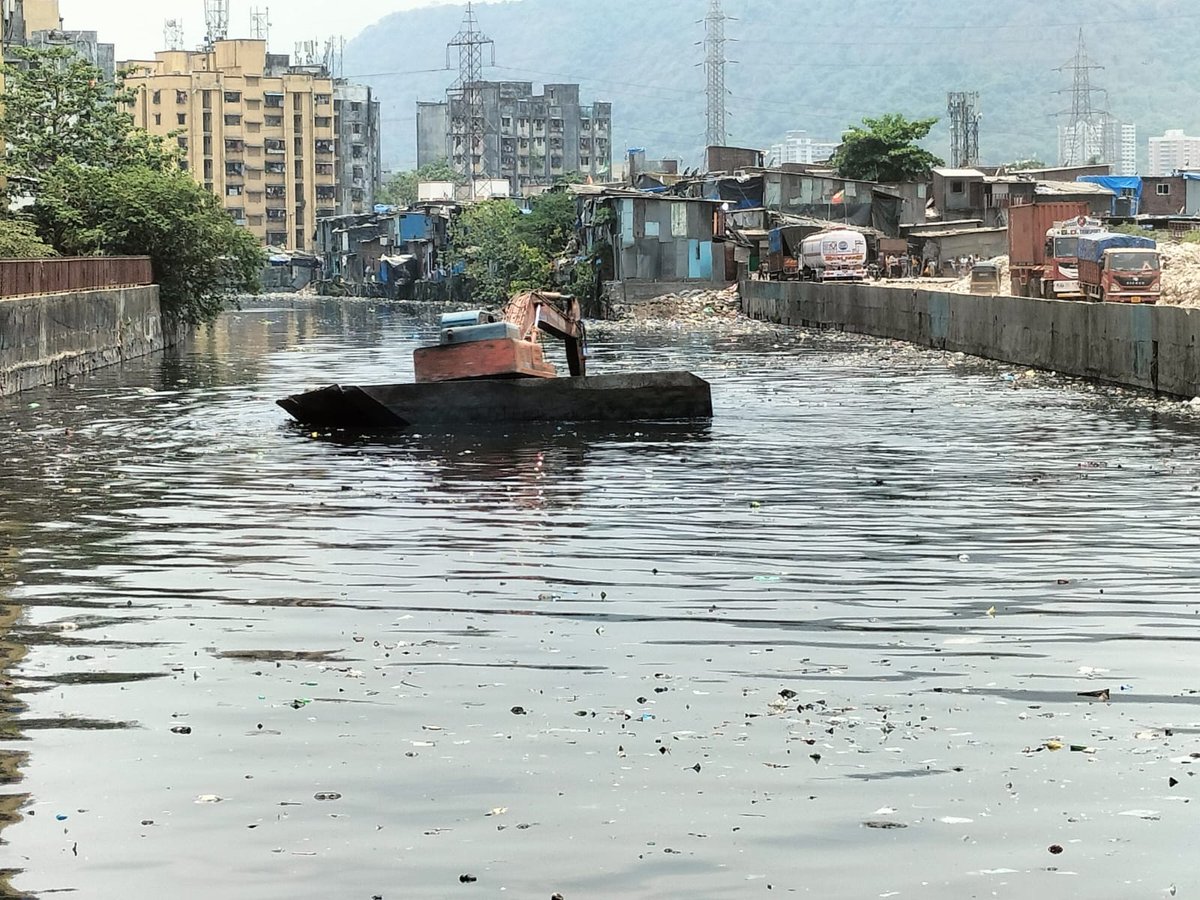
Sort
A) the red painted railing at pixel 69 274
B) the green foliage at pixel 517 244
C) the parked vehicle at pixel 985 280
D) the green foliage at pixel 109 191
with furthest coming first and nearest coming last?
the green foliage at pixel 517 244
the parked vehicle at pixel 985 280
the green foliage at pixel 109 191
the red painted railing at pixel 69 274

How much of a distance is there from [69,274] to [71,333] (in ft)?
5.34

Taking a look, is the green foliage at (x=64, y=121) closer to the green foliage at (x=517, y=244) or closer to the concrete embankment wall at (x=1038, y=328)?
the concrete embankment wall at (x=1038, y=328)

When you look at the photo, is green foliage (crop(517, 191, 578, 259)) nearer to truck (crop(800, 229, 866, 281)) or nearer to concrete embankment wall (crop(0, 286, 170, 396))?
truck (crop(800, 229, 866, 281))

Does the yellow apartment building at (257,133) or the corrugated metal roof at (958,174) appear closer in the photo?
the corrugated metal roof at (958,174)

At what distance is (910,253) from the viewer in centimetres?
9300

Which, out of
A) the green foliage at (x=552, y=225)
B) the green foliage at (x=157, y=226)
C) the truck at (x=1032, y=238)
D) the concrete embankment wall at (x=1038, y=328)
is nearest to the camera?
the concrete embankment wall at (x=1038, y=328)

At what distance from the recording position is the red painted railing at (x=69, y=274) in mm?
38406

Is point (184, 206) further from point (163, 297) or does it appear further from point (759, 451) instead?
point (759, 451)

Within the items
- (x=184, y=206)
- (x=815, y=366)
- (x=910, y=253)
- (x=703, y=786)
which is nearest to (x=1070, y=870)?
(x=703, y=786)

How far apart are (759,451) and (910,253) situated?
69423mm

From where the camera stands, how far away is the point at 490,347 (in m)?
29.2

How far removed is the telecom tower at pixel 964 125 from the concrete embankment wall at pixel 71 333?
107450 mm

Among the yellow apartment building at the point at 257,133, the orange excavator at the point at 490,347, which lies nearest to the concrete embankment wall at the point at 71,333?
the orange excavator at the point at 490,347

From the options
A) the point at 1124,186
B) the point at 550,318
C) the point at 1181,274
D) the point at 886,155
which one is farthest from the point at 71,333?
the point at 1124,186
